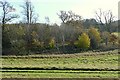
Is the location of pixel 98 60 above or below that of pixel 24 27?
below

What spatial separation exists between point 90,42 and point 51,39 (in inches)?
278

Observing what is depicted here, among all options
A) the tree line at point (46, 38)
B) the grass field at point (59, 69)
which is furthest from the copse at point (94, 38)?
the grass field at point (59, 69)

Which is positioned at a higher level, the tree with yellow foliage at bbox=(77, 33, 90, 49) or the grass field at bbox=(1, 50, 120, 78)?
the tree with yellow foliage at bbox=(77, 33, 90, 49)

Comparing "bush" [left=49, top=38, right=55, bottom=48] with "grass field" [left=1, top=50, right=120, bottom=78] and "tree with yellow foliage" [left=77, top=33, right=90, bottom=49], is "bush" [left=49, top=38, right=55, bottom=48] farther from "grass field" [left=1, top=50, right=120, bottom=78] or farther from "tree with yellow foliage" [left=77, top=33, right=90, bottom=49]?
"grass field" [left=1, top=50, right=120, bottom=78]

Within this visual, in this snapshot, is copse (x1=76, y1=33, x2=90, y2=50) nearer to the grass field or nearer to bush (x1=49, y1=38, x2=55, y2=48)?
bush (x1=49, y1=38, x2=55, y2=48)

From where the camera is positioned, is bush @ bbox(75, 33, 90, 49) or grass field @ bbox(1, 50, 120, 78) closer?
grass field @ bbox(1, 50, 120, 78)

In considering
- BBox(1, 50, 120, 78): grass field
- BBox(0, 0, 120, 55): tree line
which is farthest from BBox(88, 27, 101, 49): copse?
BBox(1, 50, 120, 78): grass field

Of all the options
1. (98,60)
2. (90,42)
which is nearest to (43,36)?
(90,42)

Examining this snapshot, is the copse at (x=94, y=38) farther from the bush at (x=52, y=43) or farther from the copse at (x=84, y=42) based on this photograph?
the bush at (x=52, y=43)

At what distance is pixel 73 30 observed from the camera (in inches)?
2295

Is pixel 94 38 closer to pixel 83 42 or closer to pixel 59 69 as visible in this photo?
pixel 83 42

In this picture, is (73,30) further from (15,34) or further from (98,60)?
(98,60)

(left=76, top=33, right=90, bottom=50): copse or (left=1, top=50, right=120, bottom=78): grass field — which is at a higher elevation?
(left=76, top=33, right=90, bottom=50): copse

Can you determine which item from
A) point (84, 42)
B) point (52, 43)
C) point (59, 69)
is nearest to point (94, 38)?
point (84, 42)
